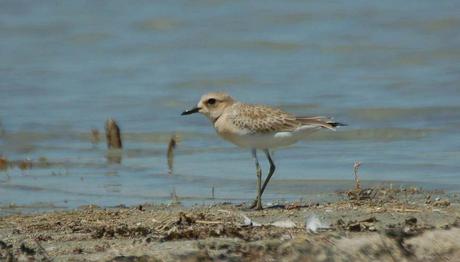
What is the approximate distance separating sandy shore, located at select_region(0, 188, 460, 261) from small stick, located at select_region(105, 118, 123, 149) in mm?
3470

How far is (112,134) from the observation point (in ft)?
40.0

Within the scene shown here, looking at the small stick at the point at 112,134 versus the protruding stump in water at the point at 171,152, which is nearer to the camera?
the protruding stump in water at the point at 171,152

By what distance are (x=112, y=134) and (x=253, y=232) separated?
19.8 feet

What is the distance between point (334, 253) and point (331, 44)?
12.3 meters

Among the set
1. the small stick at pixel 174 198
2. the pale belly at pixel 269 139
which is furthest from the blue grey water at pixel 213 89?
the pale belly at pixel 269 139

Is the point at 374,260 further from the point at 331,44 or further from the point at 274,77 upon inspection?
the point at 331,44

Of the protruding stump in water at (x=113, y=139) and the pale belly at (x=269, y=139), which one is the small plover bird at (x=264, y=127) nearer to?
the pale belly at (x=269, y=139)

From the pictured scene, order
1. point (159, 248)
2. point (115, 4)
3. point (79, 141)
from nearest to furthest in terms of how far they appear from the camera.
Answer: point (159, 248) < point (79, 141) < point (115, 4)

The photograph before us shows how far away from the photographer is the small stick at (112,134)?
39.7 ft

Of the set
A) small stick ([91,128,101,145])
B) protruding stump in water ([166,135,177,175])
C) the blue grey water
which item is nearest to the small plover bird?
the blue grey water

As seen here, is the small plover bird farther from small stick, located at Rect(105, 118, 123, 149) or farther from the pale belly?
small stick, located at Rect(105, 118, 123, 149)

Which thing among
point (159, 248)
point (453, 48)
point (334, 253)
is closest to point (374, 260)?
point (334, 253)

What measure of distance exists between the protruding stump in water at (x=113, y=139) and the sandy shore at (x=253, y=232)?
340cm

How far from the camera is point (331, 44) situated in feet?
57.6
